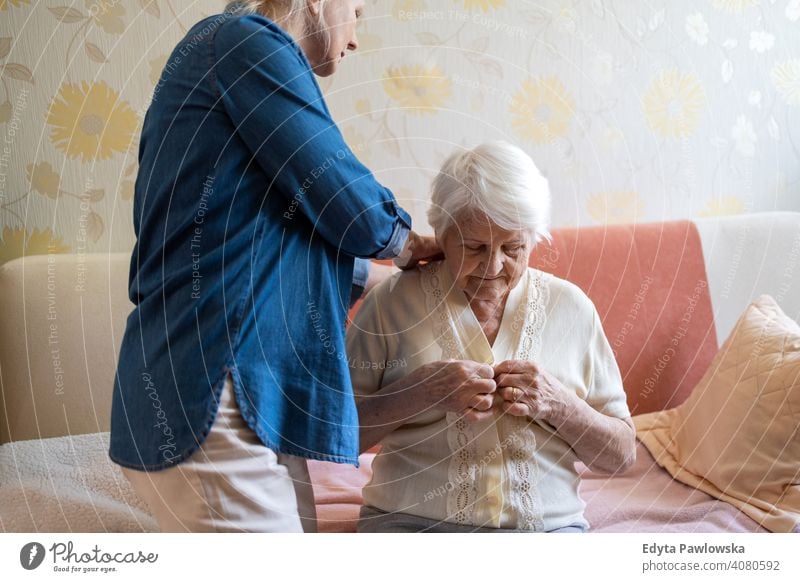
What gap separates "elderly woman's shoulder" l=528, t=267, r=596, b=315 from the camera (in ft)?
3.63

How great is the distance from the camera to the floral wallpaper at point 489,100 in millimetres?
1149

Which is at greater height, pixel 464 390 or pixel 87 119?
pixel 87 119

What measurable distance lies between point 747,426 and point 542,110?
602mm

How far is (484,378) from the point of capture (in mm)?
1038

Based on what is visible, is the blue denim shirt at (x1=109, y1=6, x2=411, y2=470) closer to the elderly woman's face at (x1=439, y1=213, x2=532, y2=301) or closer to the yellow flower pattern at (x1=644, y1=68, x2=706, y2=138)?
the elderly woman's face at (x1=439, y1=213, x2=532, y2=301)

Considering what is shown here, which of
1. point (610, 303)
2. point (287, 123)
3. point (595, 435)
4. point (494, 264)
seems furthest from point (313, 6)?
point (610, 303)

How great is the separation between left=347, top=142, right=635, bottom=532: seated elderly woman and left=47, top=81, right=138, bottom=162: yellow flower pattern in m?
0.45

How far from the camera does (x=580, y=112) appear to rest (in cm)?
132

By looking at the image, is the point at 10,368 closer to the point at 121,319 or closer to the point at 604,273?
the point at 121,319

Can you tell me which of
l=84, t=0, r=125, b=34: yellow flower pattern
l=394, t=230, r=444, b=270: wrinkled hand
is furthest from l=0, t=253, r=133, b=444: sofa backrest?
l=394, t=230, r=444, b=270: wrinkled hand

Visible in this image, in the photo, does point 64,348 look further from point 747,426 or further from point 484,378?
point 747,426

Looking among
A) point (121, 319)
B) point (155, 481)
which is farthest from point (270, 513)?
point (121, 319)
